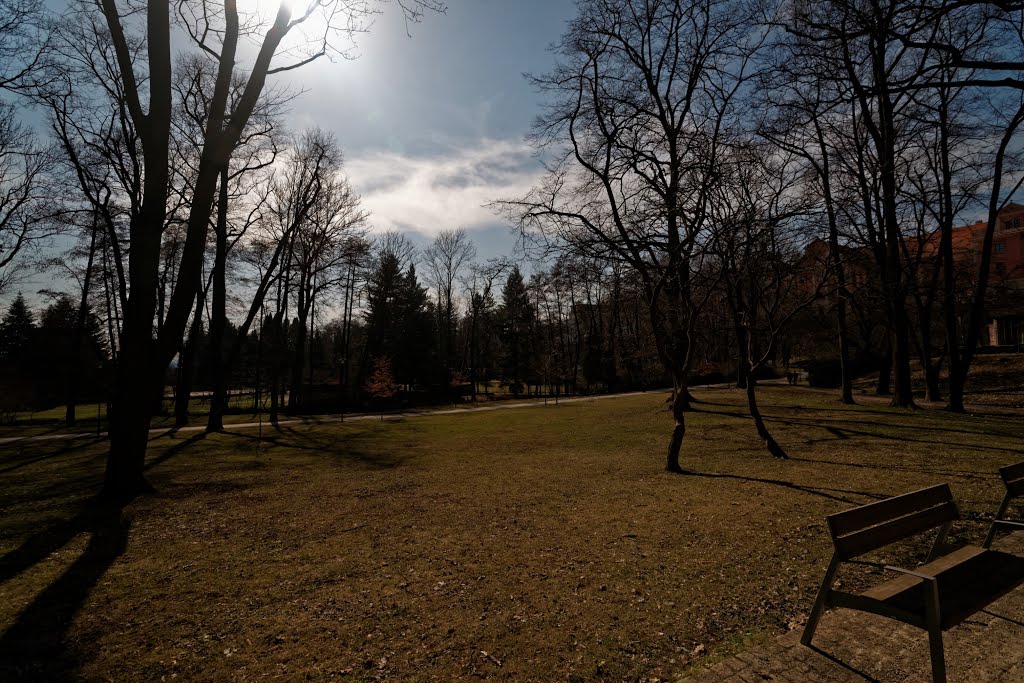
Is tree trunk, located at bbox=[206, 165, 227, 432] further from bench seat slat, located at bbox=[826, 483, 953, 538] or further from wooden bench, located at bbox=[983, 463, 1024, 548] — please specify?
wooden bench, located at bbox=[983, 463, 1024, 548]

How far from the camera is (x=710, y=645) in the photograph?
3.48m

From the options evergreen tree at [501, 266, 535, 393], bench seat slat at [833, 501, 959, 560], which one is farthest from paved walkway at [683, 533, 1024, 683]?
evergreen tree at [501, 266, 535, 393]

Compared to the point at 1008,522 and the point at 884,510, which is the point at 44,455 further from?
the point at 1008,522

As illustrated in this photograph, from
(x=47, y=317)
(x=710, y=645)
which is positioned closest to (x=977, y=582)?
(x=710, y=645)

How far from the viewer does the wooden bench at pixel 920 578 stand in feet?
9.24

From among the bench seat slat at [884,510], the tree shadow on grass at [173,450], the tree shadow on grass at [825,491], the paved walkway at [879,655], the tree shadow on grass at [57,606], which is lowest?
the tree shadow on grass at [825,491]

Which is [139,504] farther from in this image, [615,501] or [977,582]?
[977,582]

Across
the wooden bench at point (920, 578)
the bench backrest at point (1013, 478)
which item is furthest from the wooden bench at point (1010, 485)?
the wooden bench at point (920, 578)

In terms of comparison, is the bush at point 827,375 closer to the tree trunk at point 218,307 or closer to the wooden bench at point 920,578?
the wooden bench at point 920,578

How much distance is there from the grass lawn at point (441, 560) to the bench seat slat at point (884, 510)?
1.08m

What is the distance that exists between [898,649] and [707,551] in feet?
6.57

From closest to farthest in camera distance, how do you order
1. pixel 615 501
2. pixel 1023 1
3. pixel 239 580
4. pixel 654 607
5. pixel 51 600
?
1. pixel 654 607
2. pixel 51 600
3. pixel 239 580
4. pixel 1023 1
5. pixel 615 501

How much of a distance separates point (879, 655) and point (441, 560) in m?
3.89

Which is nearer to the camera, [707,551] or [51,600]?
[51,600]
